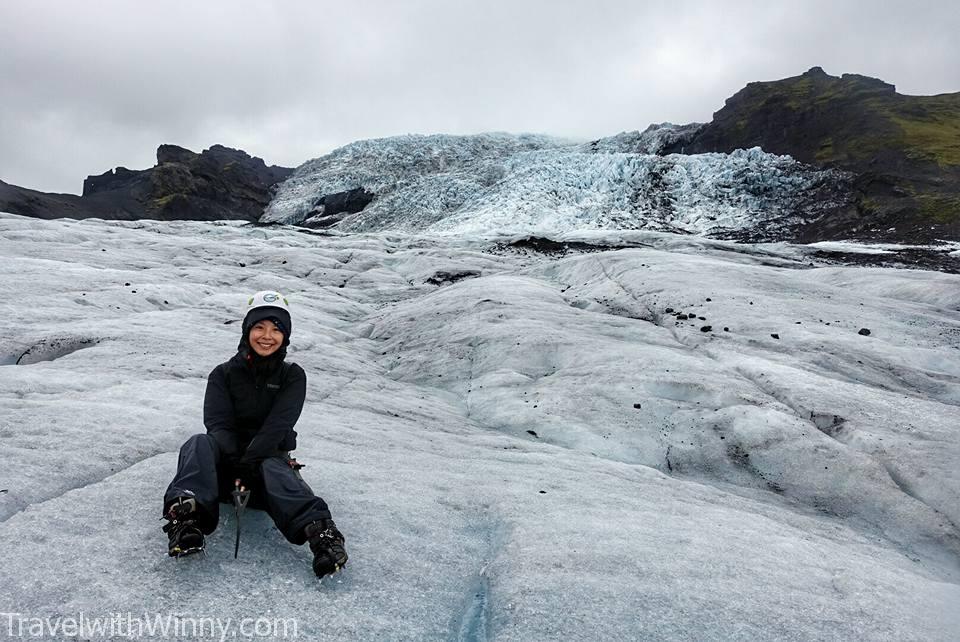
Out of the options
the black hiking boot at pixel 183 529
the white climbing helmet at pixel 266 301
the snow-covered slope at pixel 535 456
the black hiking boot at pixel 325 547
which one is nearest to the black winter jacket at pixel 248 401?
the white climbing helmet at pixel 266 301

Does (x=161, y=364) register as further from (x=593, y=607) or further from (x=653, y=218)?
(x=653, y=218)

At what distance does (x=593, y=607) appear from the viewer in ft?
13.9

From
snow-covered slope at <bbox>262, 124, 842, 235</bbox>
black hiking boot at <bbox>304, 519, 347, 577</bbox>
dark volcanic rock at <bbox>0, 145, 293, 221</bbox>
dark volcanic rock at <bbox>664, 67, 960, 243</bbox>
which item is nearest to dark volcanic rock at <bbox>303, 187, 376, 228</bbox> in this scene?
snow-covered slope at <bbox>262, 124, 842, 235</bbox>

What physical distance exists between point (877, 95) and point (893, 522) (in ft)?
310

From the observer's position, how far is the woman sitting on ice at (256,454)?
13.9ft

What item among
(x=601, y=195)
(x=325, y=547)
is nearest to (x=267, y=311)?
(x=325, y=547)

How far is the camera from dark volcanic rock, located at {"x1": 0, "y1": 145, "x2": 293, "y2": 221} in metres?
76.2

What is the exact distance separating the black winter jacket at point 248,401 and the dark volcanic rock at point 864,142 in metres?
42.0

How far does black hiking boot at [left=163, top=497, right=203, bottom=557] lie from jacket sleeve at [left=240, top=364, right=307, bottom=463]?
0.70 meters

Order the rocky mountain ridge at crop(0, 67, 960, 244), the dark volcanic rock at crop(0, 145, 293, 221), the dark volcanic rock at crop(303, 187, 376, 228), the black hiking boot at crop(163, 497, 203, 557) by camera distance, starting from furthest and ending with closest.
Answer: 1. the dark volcanic rock at crop(0, 145, 293, 221)
2. the dark volcanic rock at crop(303, 187, 376, 228)
3. the rocky mountain ridge at crop(0, 67, 960, 244)
4. the black hiking boot at crop(163, 497, 203, 557)

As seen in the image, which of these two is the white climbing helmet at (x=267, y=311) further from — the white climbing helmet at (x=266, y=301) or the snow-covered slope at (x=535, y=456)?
the snow-covered slope at (x=535, y=456)

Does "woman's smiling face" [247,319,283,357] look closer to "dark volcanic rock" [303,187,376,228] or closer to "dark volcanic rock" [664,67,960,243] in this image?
"dark volcanic rock" [664,67,960,243]

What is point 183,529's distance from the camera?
13.5ft

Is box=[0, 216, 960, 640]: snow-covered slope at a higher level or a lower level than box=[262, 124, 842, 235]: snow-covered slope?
lower
